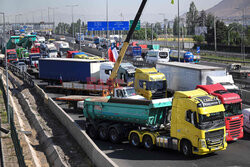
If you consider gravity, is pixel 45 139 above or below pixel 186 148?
below

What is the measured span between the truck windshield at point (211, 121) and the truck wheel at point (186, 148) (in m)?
1.14

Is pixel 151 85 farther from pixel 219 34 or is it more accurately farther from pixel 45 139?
pixel 219 34

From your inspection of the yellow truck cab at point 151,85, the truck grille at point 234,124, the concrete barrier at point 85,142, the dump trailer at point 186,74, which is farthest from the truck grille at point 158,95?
the truck grille at point 234,124

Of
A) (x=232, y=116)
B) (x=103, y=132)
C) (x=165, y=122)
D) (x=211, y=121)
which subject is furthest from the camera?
(x=103, y=132)

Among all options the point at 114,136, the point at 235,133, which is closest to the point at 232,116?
→ the point at 235,133

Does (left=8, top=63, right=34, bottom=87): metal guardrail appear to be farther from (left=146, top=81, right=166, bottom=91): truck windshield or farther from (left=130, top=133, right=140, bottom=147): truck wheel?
(left=130, top=133, right=140, bottom=147): truck wheel

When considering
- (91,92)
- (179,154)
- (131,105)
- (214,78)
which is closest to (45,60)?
(91,92)

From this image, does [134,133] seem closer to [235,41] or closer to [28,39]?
[28,39]

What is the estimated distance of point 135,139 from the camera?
62.4 feet

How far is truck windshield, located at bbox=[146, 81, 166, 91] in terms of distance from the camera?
2750cm

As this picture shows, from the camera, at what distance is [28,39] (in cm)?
8162

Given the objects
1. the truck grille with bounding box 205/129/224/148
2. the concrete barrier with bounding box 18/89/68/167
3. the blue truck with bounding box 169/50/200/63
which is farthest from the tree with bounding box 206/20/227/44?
the truck grille with bounding box 205/129/224/148

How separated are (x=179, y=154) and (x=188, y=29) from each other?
17588 centimetres

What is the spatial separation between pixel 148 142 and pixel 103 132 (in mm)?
3364
